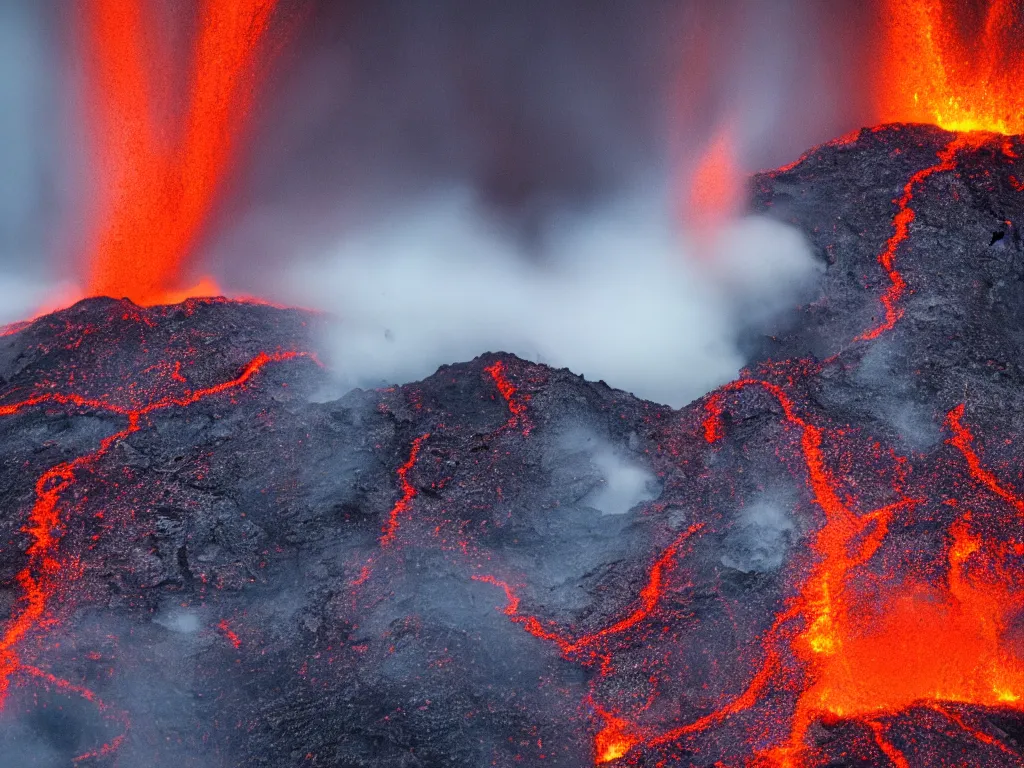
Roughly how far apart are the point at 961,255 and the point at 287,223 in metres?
7.22

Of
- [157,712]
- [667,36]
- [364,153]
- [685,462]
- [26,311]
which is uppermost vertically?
[667,36]

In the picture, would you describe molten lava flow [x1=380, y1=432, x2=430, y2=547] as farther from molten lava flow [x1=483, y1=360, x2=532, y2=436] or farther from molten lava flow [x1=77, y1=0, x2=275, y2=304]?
molten lava flow [x1=77, y1=0, x2=275, y2=304]

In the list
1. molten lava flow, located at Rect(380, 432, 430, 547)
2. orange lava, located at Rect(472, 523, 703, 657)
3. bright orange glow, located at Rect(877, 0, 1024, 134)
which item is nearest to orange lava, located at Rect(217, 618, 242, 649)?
molten lava flow, located at Rect(380, 432, 430, 547)

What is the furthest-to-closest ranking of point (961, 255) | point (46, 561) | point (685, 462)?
point (961, 255)
point (685, 462)
point (46, 561)

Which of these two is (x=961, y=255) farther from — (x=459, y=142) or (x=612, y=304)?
(x=459, y=142)

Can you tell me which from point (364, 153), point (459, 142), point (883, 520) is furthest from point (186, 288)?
point (883, 520)

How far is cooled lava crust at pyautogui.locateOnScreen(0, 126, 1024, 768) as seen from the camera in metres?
6.36

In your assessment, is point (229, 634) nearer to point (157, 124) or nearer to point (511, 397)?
point (511, 397)

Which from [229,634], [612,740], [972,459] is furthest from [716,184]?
[229,634]

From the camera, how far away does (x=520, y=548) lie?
7164 mm

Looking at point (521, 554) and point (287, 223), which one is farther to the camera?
point (287, 223)

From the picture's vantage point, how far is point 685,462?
759 centimetres

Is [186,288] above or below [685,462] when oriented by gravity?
above

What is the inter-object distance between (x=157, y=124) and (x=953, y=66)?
369 inches
